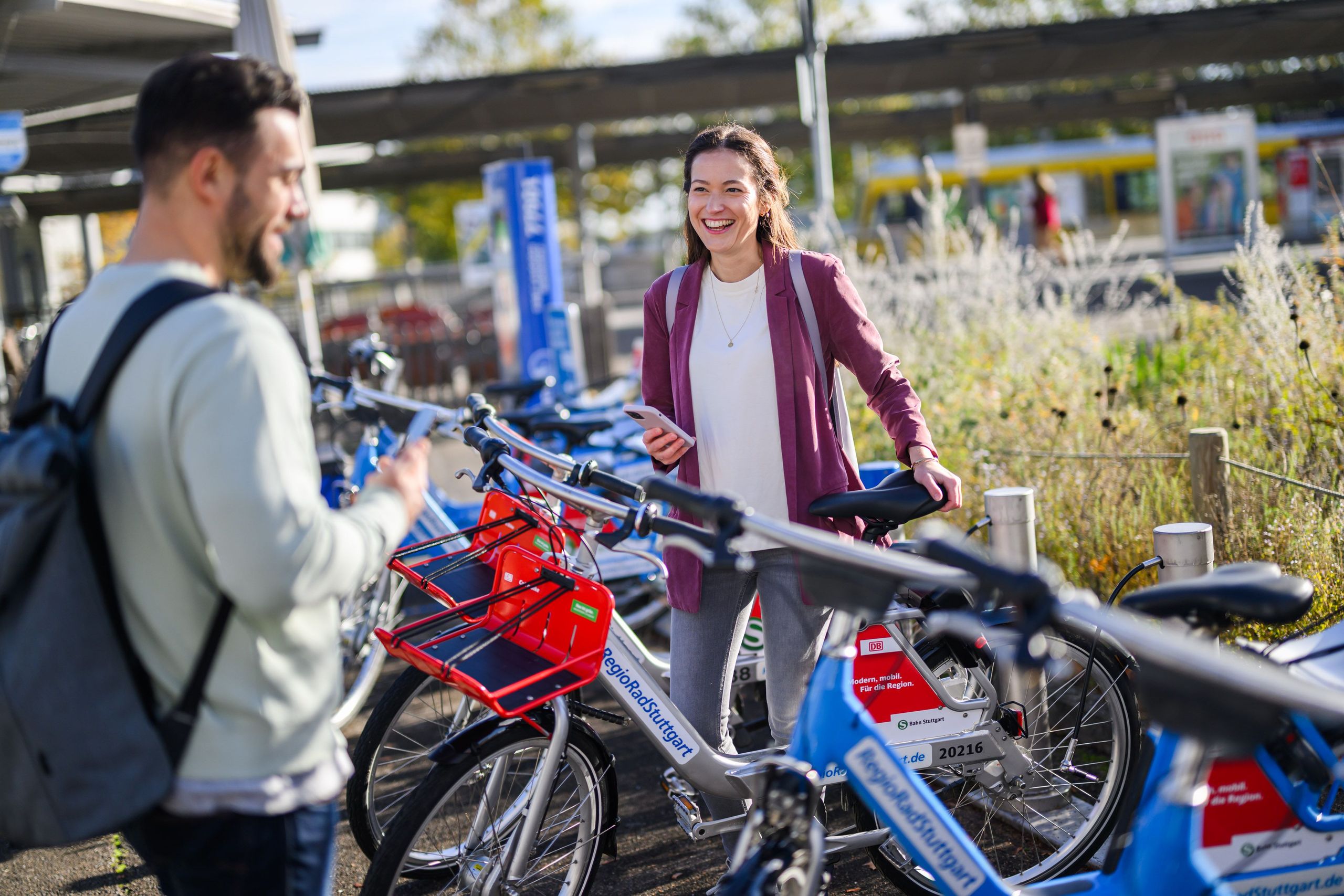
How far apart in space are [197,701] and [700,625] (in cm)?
152

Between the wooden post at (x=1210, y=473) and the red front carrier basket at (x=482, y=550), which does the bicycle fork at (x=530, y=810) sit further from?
Result: the wooden post at (x=1210, y=473)

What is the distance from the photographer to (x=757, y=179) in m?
2.92

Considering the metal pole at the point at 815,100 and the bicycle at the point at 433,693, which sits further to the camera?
the metal pole at the point at 815,100

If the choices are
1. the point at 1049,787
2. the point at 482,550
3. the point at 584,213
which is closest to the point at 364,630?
the point at 482,550

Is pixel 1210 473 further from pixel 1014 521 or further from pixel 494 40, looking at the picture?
pixel 494 40

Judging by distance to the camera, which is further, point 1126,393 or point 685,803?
point 1126,393

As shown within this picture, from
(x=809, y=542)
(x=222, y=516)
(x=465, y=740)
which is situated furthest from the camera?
(x=465, y=740)

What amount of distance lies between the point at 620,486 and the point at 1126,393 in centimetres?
424

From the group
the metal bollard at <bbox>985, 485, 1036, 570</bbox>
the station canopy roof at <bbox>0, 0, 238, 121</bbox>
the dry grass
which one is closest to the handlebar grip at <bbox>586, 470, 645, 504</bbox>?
the metal bollard at <bbox>985, 485, 1036, 570</bbox>

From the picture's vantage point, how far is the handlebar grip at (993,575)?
1541 mm

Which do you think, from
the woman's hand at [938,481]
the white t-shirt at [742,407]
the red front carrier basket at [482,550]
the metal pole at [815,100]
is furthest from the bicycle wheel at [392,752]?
the metal pole at [815,100]

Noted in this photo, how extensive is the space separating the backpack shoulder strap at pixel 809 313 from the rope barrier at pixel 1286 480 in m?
1.76

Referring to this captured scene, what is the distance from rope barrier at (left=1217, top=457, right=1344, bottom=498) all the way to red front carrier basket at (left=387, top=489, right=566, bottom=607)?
241 cm

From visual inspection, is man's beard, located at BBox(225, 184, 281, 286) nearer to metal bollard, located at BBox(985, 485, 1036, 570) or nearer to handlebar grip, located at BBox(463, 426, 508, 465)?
handlebar grip, located at BBox(463, 426, 508, 465)
